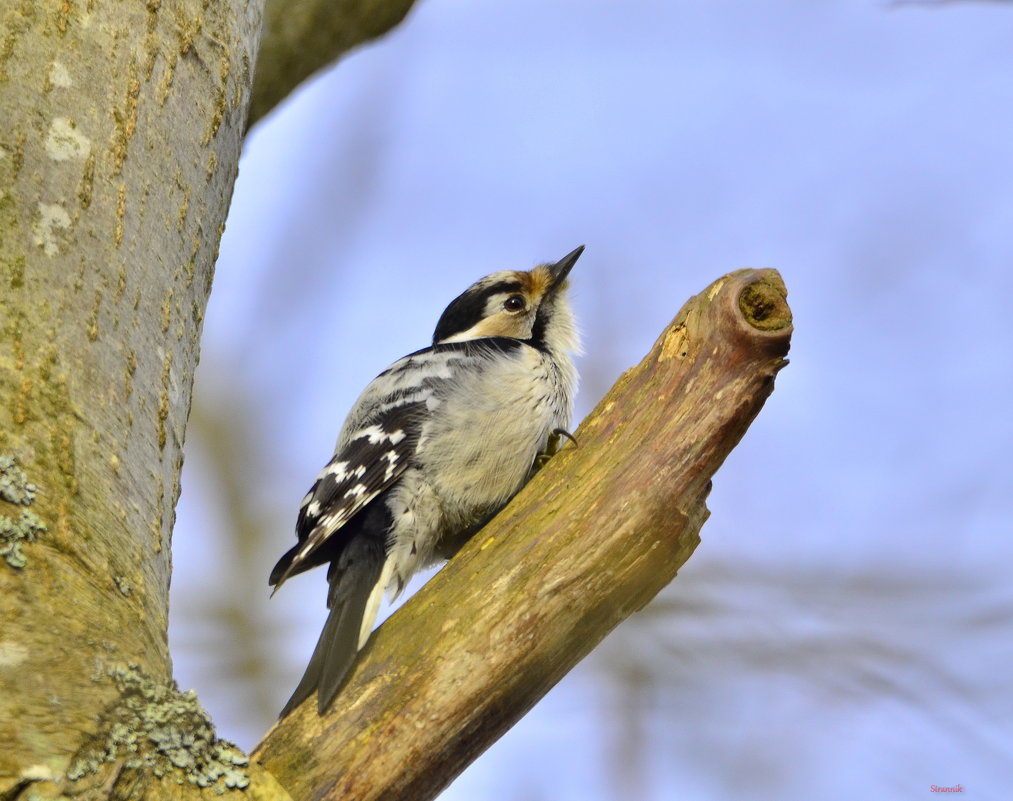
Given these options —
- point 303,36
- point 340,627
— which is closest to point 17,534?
point 340,627

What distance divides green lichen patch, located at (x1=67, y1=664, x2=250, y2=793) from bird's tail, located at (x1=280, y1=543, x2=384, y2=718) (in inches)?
13.7

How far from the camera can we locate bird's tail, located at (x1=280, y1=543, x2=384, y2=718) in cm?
216

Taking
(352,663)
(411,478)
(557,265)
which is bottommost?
(352,663)

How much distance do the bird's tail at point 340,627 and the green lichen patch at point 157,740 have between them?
35cm

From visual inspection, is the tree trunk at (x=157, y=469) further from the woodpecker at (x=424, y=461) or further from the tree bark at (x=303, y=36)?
the tree bark at (x=303, y=36)

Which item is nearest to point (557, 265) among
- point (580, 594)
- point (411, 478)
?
point (411, 478)

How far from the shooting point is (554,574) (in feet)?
7.19

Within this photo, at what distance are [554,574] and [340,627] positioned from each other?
594 millimetres

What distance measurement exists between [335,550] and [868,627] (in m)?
2.79

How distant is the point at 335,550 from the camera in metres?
3.15

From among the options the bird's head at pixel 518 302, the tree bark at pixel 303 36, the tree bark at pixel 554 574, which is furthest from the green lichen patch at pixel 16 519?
the tree bark at pixel 303 36

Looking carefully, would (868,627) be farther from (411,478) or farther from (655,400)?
(655,400)

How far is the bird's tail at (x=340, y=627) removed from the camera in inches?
85.1

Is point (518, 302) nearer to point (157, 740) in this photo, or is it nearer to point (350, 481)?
point (350, 481)
